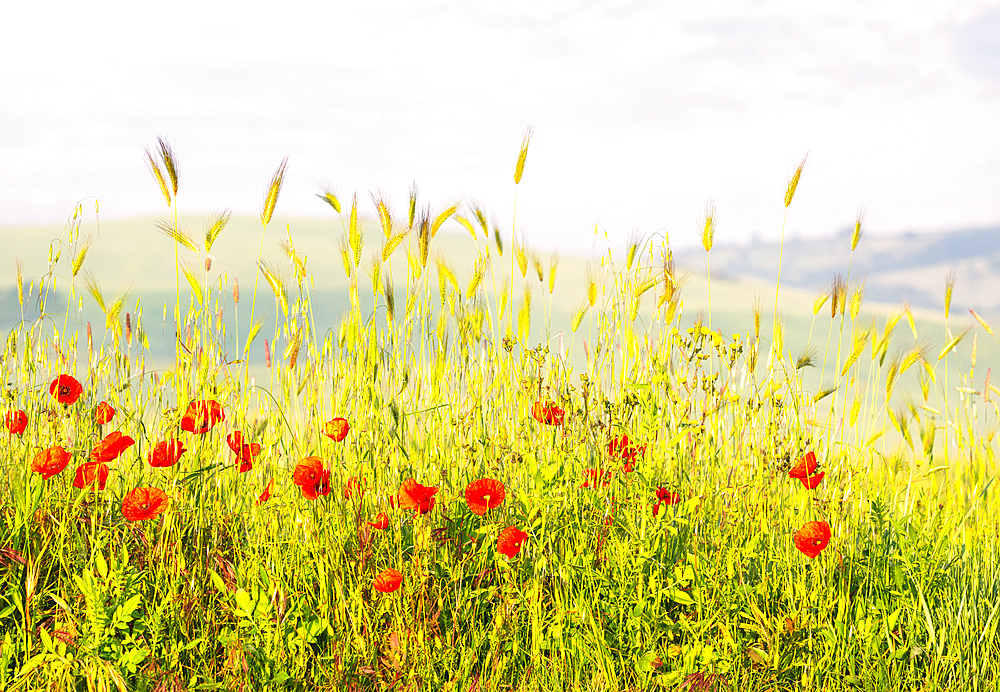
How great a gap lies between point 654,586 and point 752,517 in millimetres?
370

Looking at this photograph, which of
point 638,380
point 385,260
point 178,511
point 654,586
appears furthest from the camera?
point 638,380

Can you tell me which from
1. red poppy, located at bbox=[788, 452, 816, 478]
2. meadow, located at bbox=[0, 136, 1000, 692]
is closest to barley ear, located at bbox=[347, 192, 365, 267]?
meadow, located at bbox=[0, 136, 1000, 692]

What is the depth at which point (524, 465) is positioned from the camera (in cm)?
193

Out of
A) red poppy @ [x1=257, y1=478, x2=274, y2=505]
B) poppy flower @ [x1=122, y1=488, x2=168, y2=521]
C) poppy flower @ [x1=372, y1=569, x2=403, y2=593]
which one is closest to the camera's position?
poppy flower @ [x1=372, y1=569, x2=403, y2=593]

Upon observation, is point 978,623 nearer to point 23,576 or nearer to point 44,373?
point 23,576

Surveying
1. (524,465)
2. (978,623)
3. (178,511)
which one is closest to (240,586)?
(178,511)

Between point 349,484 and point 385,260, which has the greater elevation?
point 385,260

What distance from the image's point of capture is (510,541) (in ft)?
5.09

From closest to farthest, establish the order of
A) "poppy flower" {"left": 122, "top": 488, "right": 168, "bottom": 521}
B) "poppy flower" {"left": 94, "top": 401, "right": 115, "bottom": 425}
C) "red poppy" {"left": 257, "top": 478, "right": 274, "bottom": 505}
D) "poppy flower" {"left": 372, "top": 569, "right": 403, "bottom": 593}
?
1. "poppy flower" {"left": 372, "top": 569, "right": 403, "bottom": 593}
2. "poppy flower" {"left": 122, "top": 488, "right": 168, "bottom": 521}
3. "red poppy" {"left": 257, "top": 478, "right": 274, "bottom": 505}
4. "poppy flower" {"left": 94, "top": 401, "right": 115, "bottom": 425}

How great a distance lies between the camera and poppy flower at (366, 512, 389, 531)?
5.49 feet

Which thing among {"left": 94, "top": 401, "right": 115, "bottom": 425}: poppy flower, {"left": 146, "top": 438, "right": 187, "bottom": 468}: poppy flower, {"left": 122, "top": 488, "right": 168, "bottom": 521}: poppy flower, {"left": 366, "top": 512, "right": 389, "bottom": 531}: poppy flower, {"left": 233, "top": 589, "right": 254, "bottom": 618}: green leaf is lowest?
{"left": 233, "top": 589, "right": 254, "bottom": 618}: green leaf

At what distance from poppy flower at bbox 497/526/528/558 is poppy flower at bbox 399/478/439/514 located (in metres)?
0.17

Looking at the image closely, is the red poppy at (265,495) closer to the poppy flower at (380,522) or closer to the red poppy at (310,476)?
the red poppy at (310,476)

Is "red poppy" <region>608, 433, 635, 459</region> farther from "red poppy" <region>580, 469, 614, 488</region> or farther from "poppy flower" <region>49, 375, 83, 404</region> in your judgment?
"poppy flower" <region>49, 375, 83, 404</region>
